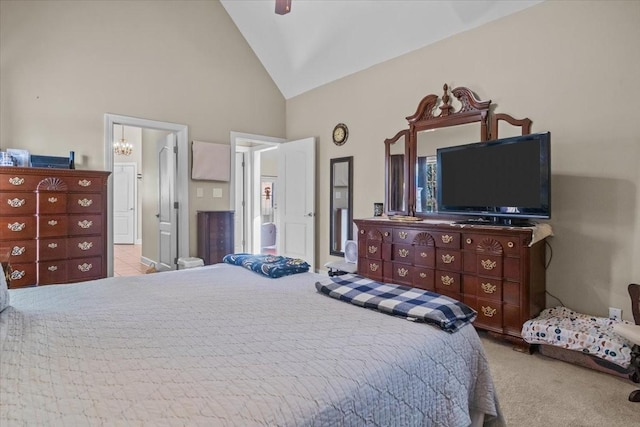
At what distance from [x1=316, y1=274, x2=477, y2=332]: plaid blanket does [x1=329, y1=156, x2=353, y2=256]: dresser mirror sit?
2.90m

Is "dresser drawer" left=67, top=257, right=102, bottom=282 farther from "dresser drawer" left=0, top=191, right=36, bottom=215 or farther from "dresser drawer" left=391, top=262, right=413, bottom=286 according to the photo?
"dresser drawer" left=391, top=262, right=413, bottom=286

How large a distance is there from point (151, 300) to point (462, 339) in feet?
4.37

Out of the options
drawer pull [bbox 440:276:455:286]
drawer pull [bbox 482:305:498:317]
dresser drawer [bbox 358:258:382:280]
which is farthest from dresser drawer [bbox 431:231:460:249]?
dresser drawer [bbox 358:258:382:280]

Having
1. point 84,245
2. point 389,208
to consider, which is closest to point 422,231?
point 389,208

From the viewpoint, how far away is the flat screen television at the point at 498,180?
8.72ft

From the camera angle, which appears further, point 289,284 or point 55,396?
point 289,284

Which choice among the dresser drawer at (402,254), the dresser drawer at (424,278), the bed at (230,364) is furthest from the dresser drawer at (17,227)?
the dresser drawer at (424,278)

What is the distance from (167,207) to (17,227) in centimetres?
201

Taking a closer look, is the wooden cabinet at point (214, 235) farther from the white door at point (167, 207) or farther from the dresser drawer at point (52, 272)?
the dresser drawer at point (52, 272)

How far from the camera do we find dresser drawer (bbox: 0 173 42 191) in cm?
299

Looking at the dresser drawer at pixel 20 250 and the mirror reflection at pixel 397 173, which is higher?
the mirror reflection at pixel 397 173

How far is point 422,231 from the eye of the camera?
128 inches

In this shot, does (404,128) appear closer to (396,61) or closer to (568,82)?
(396,61)

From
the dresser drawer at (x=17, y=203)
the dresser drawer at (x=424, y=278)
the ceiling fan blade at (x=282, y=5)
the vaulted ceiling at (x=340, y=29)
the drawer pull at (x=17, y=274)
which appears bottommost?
the dresser drawer at (x=424, y=278)
